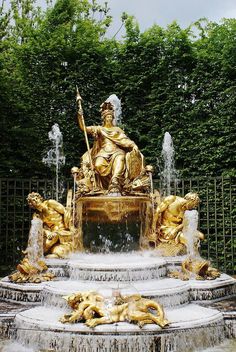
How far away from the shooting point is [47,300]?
7594 millimetres

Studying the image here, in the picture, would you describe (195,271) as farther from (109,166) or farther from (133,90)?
(133,90)

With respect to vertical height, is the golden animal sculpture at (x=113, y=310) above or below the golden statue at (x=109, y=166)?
below

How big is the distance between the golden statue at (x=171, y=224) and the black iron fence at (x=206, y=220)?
1.41m

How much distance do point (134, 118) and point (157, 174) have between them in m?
2.03

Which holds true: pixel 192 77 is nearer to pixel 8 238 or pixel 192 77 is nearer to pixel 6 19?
pixel 8 238

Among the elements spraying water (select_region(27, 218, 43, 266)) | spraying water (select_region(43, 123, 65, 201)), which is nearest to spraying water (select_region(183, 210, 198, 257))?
spraying water (select_region(27, 218, 43, 266))

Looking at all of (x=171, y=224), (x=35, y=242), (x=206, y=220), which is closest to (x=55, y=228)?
(x=35, y=242)

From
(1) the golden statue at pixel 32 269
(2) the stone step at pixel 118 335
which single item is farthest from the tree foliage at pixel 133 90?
(2) the stone step at pixel 118 335

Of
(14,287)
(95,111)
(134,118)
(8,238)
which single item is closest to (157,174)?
(134,118)

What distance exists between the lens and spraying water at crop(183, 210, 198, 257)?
968cm

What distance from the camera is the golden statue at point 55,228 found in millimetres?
10930

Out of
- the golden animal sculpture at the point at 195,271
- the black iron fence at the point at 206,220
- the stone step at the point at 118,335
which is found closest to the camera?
the stone step at the point at 118,335

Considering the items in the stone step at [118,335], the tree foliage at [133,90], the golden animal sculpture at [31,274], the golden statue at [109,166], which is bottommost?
the stone step at [118,335]

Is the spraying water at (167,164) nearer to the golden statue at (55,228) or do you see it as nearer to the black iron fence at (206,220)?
the black iron fence at (206,220)
